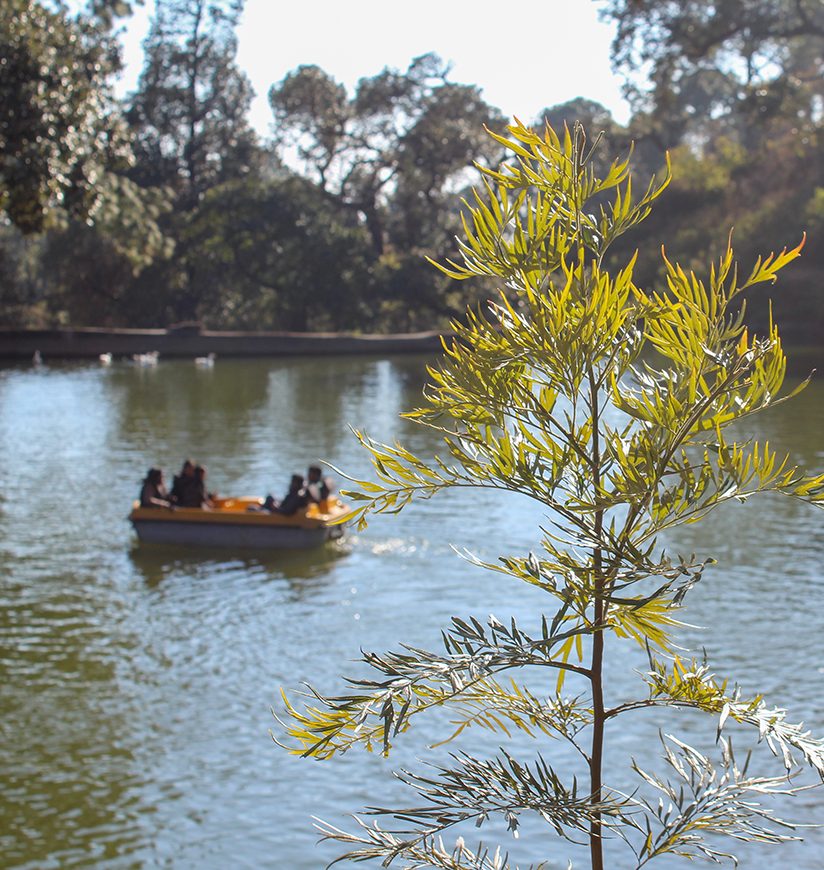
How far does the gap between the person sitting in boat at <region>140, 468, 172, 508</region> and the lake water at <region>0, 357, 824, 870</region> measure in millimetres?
541

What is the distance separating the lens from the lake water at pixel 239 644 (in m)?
8.17

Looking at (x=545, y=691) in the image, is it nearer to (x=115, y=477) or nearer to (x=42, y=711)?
(x=42, y=711)

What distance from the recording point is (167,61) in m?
55.0

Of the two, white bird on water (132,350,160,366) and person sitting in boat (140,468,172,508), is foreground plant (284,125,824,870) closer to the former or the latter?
person sitting in boat (140,468,172,508)

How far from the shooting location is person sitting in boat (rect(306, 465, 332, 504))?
602 inches

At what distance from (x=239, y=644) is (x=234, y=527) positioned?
381cm

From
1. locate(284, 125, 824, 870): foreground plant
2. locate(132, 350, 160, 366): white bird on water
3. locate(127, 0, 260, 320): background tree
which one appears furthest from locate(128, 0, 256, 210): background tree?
locate(284, 125, 824, 870): foreground plant

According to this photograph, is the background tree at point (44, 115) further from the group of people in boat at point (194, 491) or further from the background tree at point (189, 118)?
the background tree at point (189, 118)

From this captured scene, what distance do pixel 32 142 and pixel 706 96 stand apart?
274 ft

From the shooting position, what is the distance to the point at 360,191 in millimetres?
54656

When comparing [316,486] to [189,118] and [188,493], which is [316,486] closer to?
[188,493]

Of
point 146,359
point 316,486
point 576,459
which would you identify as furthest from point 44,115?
point 146,359

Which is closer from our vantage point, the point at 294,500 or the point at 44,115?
the point at 294,500

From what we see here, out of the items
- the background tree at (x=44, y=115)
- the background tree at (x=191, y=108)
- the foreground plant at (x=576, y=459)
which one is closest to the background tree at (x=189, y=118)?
the background tree at (x=191, y=108)
